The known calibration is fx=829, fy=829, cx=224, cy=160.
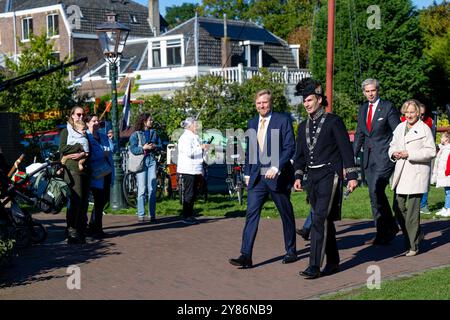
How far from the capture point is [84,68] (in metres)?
56.7

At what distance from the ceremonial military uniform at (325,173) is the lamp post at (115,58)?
7.21 m

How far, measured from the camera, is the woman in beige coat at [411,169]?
1016 cm

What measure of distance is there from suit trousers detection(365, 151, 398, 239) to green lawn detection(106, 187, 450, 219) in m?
2.77

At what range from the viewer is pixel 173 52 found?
49.7 metres

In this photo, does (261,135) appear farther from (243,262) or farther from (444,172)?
(444,172)

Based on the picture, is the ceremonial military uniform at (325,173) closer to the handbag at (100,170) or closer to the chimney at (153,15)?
the handbag at (100,170)

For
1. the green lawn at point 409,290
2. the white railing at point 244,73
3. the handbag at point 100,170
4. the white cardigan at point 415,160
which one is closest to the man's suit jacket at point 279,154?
the white cardigan at point 415,160

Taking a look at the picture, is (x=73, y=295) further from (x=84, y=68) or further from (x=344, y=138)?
(x=84, y=68)

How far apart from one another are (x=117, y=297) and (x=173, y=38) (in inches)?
1665

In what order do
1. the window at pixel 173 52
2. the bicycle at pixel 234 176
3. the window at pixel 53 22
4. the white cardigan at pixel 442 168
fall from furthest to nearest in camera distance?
the window at pixel 53 22
the window at pixel 173 52
the bicycle at pixel 234 176
the white cardigan at pixel 442 168

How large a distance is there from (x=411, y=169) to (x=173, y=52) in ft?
132

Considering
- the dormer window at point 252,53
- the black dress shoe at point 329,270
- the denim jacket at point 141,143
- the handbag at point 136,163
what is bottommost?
the black dress shoe at point 329,270

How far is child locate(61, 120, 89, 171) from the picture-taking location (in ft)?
37.5

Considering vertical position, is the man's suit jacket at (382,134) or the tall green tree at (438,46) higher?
the tall green tree at (438,46)
